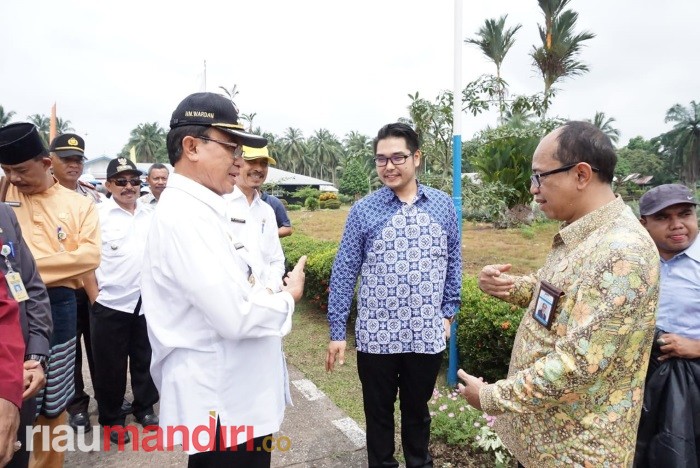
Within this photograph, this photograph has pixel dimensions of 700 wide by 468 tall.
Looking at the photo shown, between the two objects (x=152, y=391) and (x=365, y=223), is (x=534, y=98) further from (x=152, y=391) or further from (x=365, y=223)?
(x=152, y=391)

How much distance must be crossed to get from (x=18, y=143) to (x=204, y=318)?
1.63 meters

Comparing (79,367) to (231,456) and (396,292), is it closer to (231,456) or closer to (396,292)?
(231,456)

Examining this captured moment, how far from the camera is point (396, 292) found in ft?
8.24

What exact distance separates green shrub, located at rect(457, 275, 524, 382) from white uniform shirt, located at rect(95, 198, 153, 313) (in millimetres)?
2627

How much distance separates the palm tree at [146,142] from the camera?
60.6 metres

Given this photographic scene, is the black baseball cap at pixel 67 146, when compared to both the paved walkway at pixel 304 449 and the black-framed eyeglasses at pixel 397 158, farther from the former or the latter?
the black-framed eyeglasses at pixel 397 158

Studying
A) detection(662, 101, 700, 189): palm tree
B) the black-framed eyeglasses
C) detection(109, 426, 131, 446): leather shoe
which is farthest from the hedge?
detection(662, 101, 700, 189): palm tree

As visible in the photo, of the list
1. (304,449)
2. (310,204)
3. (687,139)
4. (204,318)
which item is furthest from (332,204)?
(687,139)

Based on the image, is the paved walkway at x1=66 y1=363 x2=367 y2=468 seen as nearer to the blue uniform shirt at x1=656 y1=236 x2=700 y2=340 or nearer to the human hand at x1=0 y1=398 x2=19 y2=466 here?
the human hand at x1=0 y1=398 x2=19 y2=466

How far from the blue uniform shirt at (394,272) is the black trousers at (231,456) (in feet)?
3.05

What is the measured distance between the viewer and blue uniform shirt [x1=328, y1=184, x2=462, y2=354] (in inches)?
98.6

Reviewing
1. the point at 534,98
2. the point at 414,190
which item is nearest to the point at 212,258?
the point at 414,190

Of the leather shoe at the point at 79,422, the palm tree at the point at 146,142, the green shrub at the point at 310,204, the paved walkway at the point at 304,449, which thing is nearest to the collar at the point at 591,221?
the paved walkway at the point at 304,449

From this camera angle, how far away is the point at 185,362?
1.60m
